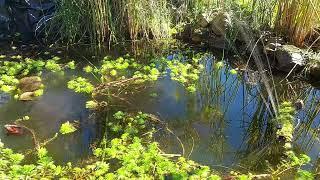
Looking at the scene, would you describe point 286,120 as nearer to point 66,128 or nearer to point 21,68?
point 66,128

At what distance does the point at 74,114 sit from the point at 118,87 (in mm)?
612

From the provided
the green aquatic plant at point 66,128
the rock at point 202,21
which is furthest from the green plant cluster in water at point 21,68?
the rock at point 202,21

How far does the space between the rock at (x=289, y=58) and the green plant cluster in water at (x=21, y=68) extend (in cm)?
216

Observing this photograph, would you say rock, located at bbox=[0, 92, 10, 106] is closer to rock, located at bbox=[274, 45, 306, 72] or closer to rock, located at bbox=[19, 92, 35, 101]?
rock, located at bbox=[19, 92, 35, 101]

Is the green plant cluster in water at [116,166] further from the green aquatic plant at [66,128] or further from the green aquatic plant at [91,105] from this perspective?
the green aquatic plant at [91,105]

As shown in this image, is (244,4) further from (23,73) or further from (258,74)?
(23,73)

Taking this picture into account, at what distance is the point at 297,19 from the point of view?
166 inches

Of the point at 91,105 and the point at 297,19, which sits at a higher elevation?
the point at 297,19

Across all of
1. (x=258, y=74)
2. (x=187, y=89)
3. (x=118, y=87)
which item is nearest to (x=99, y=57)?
(x=118, y=87)

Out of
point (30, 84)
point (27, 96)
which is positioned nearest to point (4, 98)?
point (27, 96)

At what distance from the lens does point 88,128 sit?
325 centimetres

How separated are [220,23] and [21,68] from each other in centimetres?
232

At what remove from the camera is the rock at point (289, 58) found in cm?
416

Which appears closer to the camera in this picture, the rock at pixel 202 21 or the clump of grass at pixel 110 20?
the clump of grass at pixel 110 20
